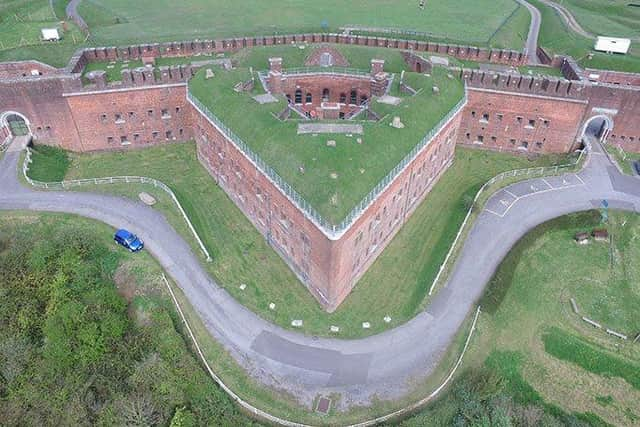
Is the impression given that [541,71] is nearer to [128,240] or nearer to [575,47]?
[575,47]

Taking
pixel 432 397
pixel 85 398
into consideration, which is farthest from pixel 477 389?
pixel 85 398

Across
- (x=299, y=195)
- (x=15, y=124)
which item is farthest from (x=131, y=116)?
(x=299, y=195)

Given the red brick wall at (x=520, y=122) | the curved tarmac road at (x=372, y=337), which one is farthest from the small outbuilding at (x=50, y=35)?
the red brick wall at (x=520, y=122)

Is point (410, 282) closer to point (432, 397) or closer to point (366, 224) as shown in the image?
point (366, 224)

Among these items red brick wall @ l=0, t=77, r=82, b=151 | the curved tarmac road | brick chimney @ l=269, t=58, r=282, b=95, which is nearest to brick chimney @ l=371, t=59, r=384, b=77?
brick chimney @ l=269, t=58, r=282, b=95

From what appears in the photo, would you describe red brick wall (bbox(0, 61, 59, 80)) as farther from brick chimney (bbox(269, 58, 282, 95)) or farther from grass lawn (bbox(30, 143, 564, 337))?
brick chimney (bbox(269, 58, 282, 95))

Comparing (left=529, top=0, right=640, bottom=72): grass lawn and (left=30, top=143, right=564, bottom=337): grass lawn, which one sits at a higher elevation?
(left=529, top=0, right=640, bottom=72): grass lawn
